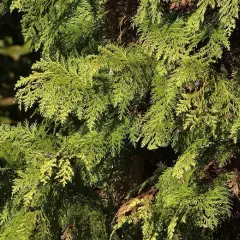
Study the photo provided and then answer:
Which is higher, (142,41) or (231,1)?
(231,1)

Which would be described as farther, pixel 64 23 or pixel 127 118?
pixel 64 23

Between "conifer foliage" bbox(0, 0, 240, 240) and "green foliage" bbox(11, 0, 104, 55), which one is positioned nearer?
"conifer foliage" bbox(0, 0, 240, 240)

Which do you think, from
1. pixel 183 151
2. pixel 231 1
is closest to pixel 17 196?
pixel 183 151

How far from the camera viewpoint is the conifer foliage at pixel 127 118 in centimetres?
195

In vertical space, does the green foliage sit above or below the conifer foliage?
above

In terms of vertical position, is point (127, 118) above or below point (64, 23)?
below

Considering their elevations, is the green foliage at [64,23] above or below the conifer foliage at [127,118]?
above

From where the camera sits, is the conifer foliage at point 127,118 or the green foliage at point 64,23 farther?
the green foliage at point 64,23

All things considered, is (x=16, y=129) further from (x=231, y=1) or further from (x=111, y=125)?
(x=231, y=1)

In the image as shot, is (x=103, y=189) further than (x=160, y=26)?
Yes

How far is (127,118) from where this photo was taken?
2260 mm

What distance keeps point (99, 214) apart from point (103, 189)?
9.5 inches

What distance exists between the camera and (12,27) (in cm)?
363

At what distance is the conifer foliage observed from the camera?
195 cm
